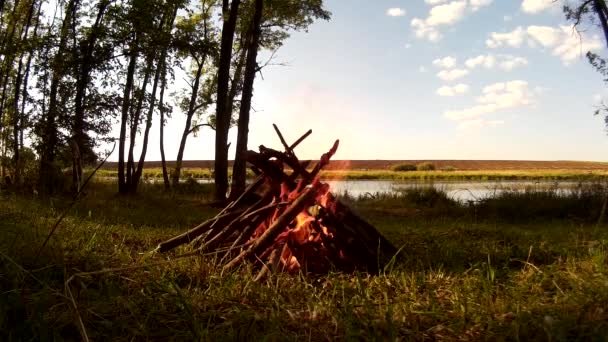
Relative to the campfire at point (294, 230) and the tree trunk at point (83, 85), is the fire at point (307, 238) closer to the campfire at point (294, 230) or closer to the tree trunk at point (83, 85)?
the campfire at point (294, 230)

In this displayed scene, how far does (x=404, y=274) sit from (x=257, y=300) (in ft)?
3.91

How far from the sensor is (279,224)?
3.97 metres

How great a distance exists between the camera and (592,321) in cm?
227

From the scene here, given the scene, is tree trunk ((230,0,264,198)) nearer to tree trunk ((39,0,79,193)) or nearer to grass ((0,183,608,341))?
tree trunk ((39,0,79,193))

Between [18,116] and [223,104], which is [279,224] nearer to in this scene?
[223,104]

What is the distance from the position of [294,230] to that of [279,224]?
18 cm

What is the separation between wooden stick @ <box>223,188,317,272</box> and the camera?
3.93m

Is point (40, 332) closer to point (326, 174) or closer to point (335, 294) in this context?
point (335, 294)

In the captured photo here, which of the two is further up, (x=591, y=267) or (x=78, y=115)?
(x=78, y=115)

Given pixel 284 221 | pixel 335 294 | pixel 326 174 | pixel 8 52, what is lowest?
pixel 335 294

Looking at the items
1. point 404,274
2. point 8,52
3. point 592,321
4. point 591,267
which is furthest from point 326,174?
point 8,52

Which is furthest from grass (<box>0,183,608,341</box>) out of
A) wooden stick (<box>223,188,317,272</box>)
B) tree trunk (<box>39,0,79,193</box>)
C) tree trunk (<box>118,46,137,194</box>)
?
tree trunk (<box>118,46,137,194</box>)

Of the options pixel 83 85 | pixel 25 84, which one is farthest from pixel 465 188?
pixel 25 84

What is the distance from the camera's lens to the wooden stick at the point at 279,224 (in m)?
3.93
